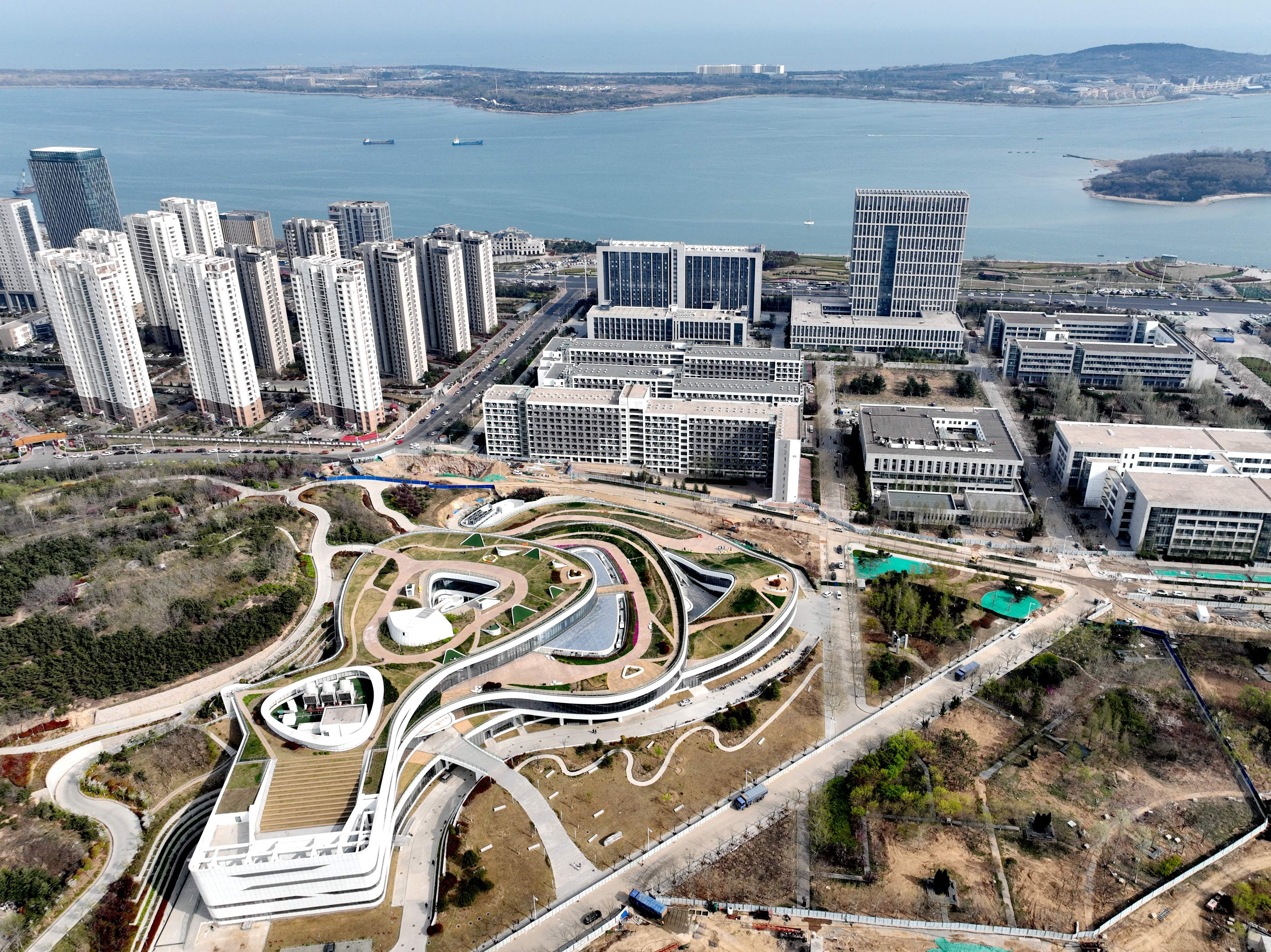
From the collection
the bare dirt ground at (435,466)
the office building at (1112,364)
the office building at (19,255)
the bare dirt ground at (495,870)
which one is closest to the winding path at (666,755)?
the bare dirt ground at (495,870)

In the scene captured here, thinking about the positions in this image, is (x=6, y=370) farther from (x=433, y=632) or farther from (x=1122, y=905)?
(x=1122, y=905)

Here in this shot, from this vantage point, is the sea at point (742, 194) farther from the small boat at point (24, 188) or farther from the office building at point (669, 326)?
the office building at point (669, 326)

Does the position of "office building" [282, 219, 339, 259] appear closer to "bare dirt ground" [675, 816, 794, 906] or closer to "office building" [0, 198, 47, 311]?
"office building" [0, 198, 47, 311]

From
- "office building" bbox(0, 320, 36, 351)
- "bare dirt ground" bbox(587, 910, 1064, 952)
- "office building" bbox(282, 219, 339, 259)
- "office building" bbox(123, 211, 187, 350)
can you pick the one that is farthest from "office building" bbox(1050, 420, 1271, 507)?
"office building" bbox(0, 320, 36, 351)

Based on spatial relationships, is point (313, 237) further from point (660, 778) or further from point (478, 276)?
point (660, 778)

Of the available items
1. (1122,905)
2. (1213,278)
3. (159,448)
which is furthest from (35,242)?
(1213,278)

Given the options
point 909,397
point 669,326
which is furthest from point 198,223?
point 909,397
